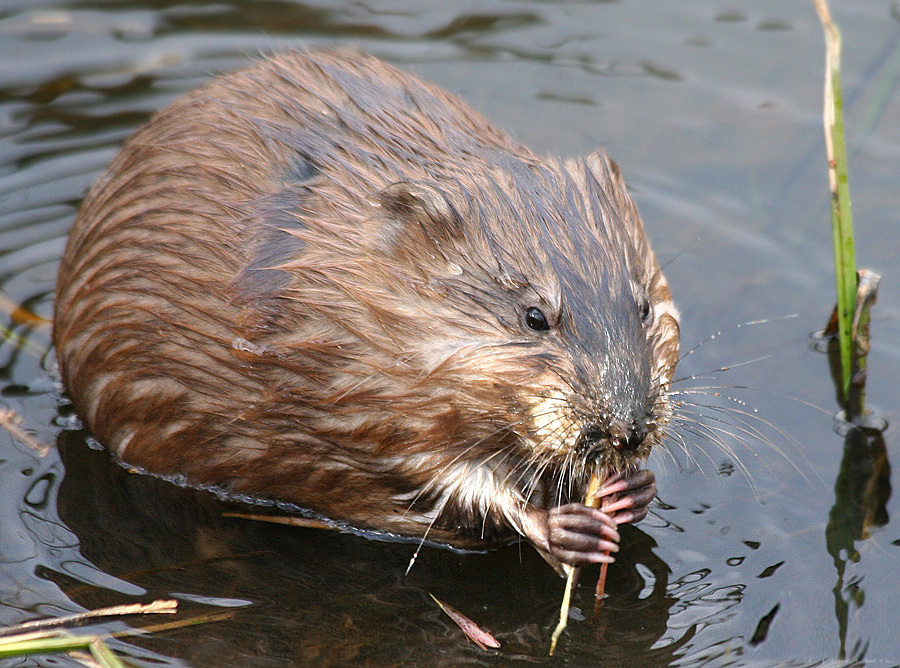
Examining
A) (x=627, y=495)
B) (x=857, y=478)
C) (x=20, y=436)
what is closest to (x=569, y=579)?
(x=627, y=495)

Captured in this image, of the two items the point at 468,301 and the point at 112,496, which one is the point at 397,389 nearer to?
the point at 468,301

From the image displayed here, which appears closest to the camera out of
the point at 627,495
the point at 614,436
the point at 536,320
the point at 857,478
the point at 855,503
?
the point at 614,436

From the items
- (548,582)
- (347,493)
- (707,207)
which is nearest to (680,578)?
(548,582)

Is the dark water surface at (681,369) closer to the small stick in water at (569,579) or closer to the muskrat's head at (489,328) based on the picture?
the small stick in water at (569,579)

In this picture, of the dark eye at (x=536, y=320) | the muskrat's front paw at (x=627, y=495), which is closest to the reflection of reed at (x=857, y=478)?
the muskrat's front paw at (x=627, y=495)

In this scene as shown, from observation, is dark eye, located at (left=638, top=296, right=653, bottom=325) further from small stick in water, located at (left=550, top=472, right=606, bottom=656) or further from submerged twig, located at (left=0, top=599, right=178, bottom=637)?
submerged twig, located at (left=0, top=599, right=178, bottom=637)

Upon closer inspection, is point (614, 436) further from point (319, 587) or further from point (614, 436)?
point (319, 587)
